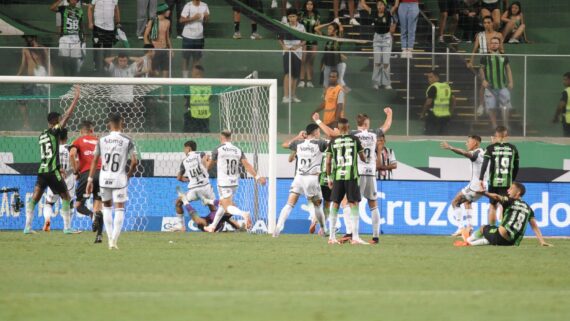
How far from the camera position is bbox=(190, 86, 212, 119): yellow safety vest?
81.7 feet

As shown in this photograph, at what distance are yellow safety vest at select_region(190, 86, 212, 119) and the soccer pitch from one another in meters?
5.92

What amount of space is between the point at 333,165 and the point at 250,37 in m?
11.4

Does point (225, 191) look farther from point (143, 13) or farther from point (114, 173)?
point (143, 13)

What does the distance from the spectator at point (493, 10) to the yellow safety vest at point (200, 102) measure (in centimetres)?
893

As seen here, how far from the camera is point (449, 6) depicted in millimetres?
31656

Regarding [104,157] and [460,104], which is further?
[460,104]

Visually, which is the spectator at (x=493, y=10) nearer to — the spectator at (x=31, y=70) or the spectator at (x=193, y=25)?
the spectator at (x=193, y=25)

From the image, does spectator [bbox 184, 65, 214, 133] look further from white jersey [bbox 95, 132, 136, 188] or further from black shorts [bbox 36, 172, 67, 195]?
white jersey [bbox 95, 132, 136, 188]

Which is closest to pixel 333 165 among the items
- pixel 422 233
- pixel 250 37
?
pixel 422 233

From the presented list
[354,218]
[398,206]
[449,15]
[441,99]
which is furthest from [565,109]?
[354,218]

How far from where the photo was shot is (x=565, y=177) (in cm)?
2641

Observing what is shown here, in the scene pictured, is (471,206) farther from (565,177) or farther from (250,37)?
(250,37)

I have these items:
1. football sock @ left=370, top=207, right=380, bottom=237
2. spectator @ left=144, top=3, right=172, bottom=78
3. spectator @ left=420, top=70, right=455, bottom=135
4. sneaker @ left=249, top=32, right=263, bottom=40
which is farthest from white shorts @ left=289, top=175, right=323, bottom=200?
sneaker @ left=249, top=32, right=263, bottom=40

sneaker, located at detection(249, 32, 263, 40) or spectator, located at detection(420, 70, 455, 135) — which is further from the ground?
sneaker, located at detection(249, 32, 263, 40)
